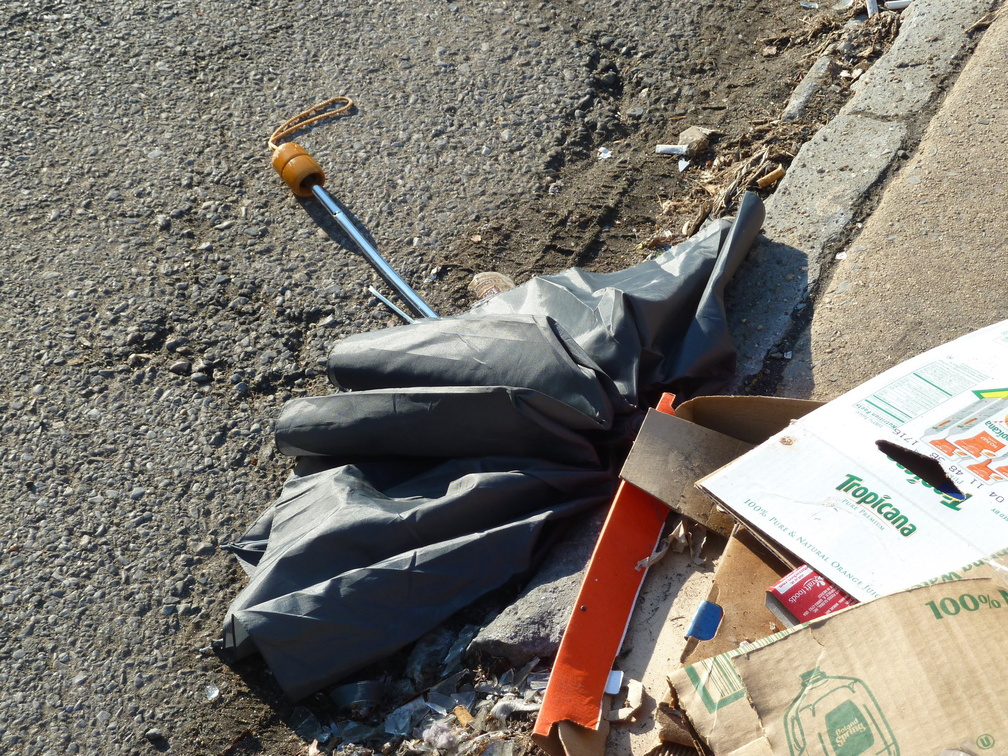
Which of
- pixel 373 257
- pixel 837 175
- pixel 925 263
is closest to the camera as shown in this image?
pixel 925 263

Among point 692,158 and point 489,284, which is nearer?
point 489,284

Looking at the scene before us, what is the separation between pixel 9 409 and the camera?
241cm

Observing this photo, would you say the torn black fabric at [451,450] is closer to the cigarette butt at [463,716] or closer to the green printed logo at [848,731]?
the cigarette butt at [463,716]

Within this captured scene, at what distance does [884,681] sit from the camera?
1104 mm

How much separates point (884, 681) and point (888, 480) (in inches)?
17.4

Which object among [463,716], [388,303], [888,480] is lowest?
[463,716]

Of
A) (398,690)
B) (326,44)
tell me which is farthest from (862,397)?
(326,44)

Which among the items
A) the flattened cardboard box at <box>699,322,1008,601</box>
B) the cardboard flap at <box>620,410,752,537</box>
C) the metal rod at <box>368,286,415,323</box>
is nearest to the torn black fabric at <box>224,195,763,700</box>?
the cardboard flap at <box>620,410,752,537</box>

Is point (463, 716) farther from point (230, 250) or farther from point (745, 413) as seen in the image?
point (230, 250)

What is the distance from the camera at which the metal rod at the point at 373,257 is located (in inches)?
103

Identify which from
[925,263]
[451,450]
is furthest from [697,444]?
[925,263]

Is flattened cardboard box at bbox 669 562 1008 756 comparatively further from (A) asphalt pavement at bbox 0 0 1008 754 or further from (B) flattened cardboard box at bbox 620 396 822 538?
(A) asphalt pavement at bbox 0 0 1008 754

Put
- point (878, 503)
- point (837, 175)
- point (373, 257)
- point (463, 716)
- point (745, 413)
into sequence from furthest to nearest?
point (373, 257) < point (837, 175) < point (745, 413) < point (463, 716) < point (878, 503)

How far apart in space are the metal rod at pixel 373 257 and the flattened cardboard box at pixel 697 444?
1.03 meters
